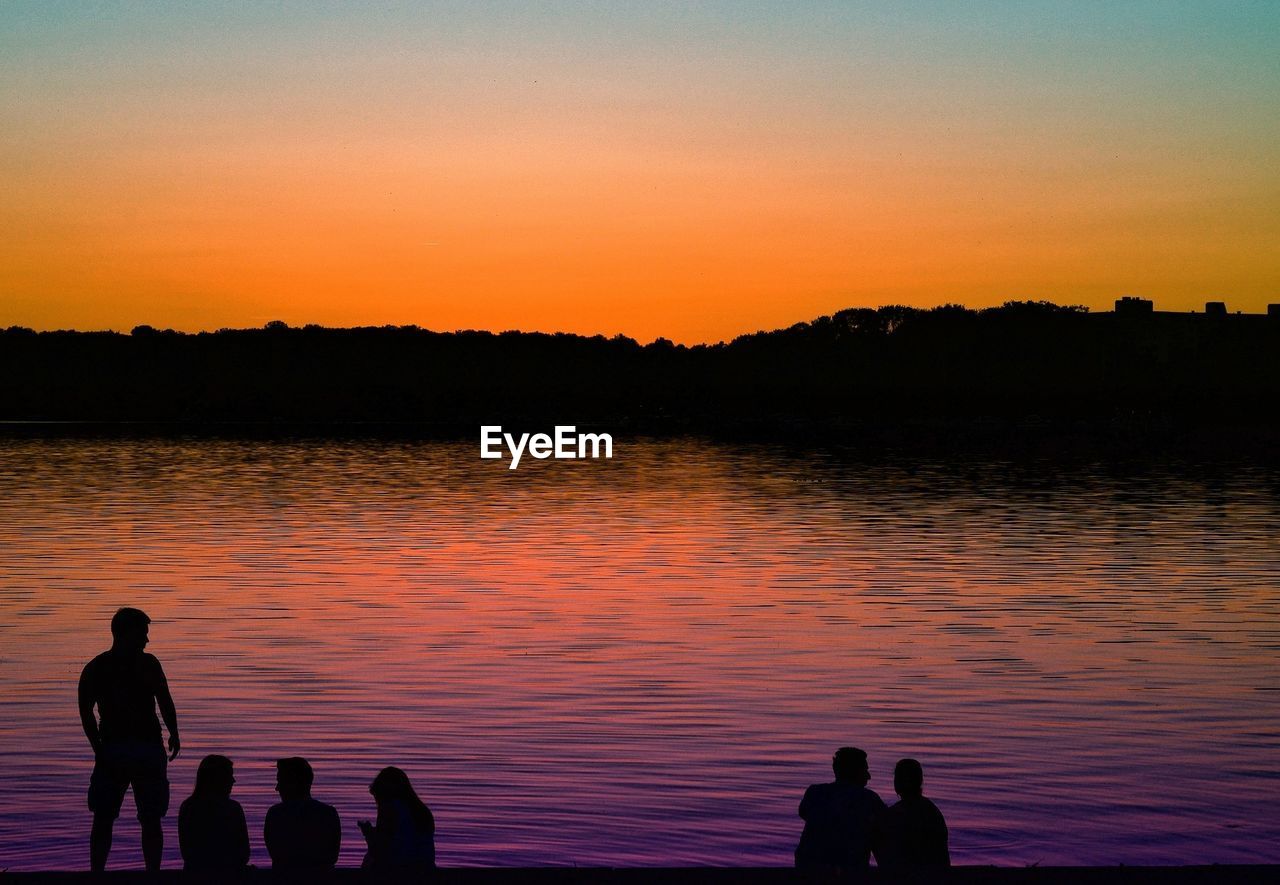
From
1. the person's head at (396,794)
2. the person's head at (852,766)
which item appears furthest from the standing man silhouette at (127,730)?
the person's head at (852,766)

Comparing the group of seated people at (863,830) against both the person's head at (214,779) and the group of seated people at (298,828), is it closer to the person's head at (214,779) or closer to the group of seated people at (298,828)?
the group of seated people at (298,828)

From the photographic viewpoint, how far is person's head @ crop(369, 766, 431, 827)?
36.2ft

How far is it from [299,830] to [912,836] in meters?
3.75

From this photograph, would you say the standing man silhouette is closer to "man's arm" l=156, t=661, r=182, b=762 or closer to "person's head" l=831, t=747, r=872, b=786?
"man's arm" l=156, t=661, r=182, b=762

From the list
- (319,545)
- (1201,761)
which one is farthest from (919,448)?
(1201,761)

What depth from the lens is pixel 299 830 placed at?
11.2 meters

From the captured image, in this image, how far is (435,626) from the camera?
32.5 m

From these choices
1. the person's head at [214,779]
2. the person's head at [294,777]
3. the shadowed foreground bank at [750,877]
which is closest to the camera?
the shadowed foreground bank at [750,877]

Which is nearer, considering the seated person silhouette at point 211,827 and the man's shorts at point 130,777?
the seated person silhouette at point 211,827

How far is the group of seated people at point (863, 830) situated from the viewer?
36.6 feet

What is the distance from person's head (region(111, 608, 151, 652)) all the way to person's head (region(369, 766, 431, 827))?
8.43 ft

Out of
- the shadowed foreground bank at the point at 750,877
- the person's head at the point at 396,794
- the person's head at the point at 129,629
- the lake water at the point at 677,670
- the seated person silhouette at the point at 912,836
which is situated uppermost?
the person's head at the point at 129,629

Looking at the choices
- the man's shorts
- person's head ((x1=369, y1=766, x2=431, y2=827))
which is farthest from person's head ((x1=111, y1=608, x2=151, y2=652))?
person's head ((x1=369, y1=766, x2=431, y2=827))

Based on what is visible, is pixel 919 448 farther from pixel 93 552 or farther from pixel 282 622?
pixel 282 622
